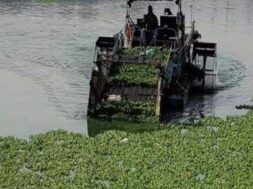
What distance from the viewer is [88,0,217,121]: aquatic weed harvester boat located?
20.5 m

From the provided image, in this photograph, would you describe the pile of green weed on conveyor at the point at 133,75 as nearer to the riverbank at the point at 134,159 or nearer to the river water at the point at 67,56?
the river water at the point at 67,56

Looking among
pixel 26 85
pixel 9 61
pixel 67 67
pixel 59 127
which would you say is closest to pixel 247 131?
pixel 59 127

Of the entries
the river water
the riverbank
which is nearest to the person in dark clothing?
the river water

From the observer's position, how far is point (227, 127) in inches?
752

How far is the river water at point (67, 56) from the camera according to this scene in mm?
21688

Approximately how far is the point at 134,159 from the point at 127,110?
5.18 meters

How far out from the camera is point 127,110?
810 inches

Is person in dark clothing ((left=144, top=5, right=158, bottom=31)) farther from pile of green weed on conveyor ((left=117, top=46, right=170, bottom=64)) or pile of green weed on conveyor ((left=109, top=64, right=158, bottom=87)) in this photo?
pile of green weed on conveyor ((left=109, top=64, right=158, bottom=87))

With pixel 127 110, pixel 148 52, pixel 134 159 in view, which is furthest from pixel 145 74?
pixel 134 159

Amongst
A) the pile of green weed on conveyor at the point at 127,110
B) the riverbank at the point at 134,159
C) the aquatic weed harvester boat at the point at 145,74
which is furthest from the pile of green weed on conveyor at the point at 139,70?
the riverbank at the point at 134,159

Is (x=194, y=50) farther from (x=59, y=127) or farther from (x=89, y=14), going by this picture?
(x=89, y=14)

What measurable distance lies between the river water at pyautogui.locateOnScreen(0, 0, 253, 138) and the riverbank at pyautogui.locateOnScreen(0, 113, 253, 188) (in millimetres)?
2463

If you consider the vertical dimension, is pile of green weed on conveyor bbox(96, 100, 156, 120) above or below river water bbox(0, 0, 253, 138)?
above

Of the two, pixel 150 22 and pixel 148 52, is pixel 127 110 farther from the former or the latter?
pixel 150 22
